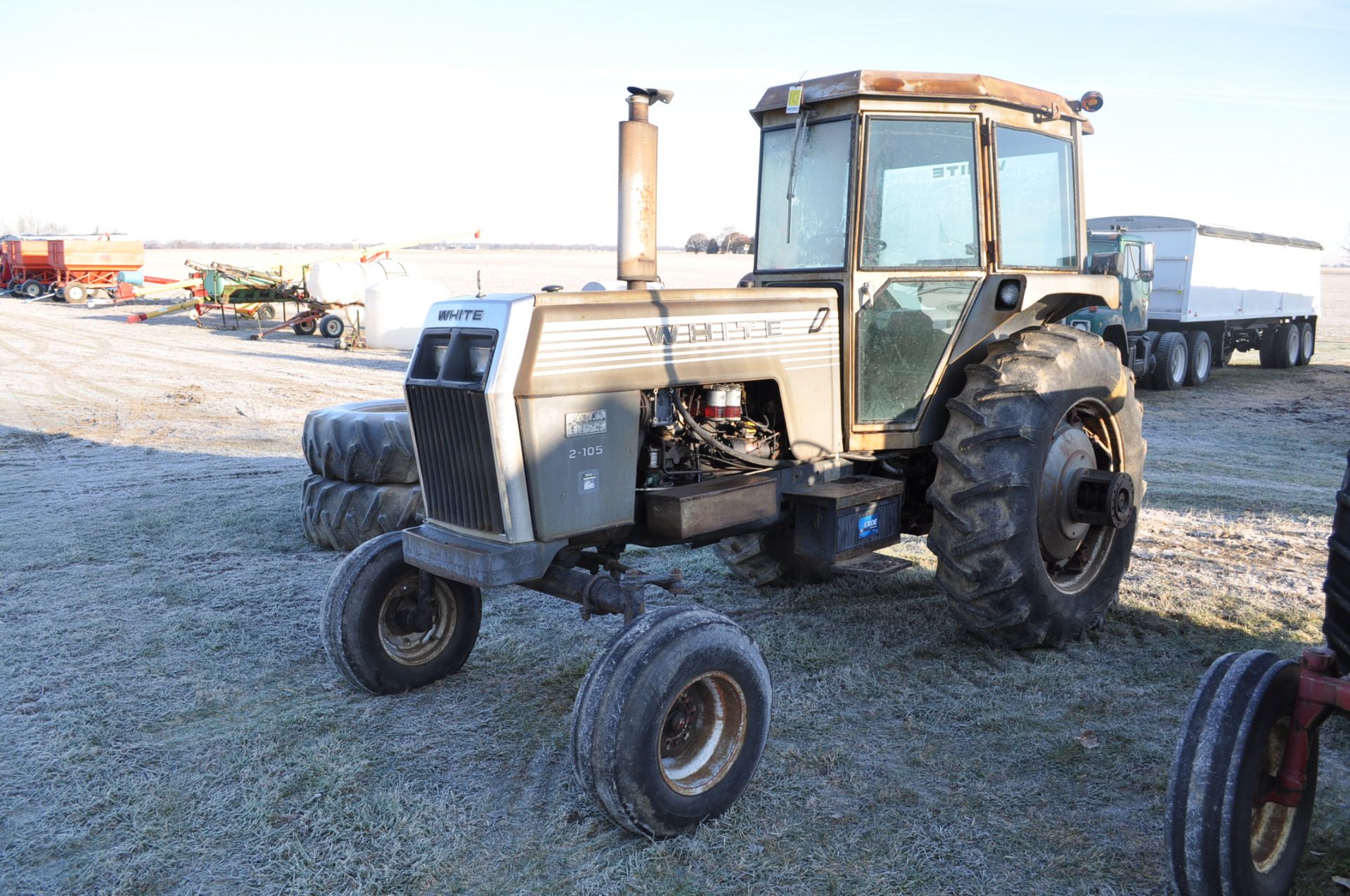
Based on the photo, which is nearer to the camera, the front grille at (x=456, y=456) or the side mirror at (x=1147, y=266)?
the front grille at (x=456, y=456)

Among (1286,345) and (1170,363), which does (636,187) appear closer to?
(1170,363)

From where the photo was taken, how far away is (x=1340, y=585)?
10.3ft

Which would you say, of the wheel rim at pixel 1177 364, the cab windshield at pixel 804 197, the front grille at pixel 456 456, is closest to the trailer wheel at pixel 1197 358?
the wheel rim at pixel 1177 364

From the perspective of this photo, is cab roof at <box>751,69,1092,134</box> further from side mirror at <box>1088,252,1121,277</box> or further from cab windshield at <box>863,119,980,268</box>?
side mirror at <box>1088,252,1121,277</box>

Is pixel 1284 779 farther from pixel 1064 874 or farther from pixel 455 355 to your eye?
pixel 455 355

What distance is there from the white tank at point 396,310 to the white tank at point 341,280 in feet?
8.72

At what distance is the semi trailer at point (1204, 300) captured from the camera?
52.2ft

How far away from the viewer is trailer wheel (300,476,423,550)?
20.3ft

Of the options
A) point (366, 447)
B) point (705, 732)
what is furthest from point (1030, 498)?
point (366, 447)

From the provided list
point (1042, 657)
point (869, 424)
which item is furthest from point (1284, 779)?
point (869, 424)

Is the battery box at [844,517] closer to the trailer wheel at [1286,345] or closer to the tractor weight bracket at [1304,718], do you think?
the tractor weight bracket at [1304,718]

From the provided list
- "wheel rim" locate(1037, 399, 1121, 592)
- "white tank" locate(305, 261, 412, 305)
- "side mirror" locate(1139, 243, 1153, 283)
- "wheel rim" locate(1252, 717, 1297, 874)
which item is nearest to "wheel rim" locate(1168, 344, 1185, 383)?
"side mirror" locate(1139, 243, 1153, 283)

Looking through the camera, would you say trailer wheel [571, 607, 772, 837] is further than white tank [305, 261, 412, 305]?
No

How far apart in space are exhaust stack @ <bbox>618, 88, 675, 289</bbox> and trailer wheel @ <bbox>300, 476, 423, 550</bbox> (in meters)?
2.90
